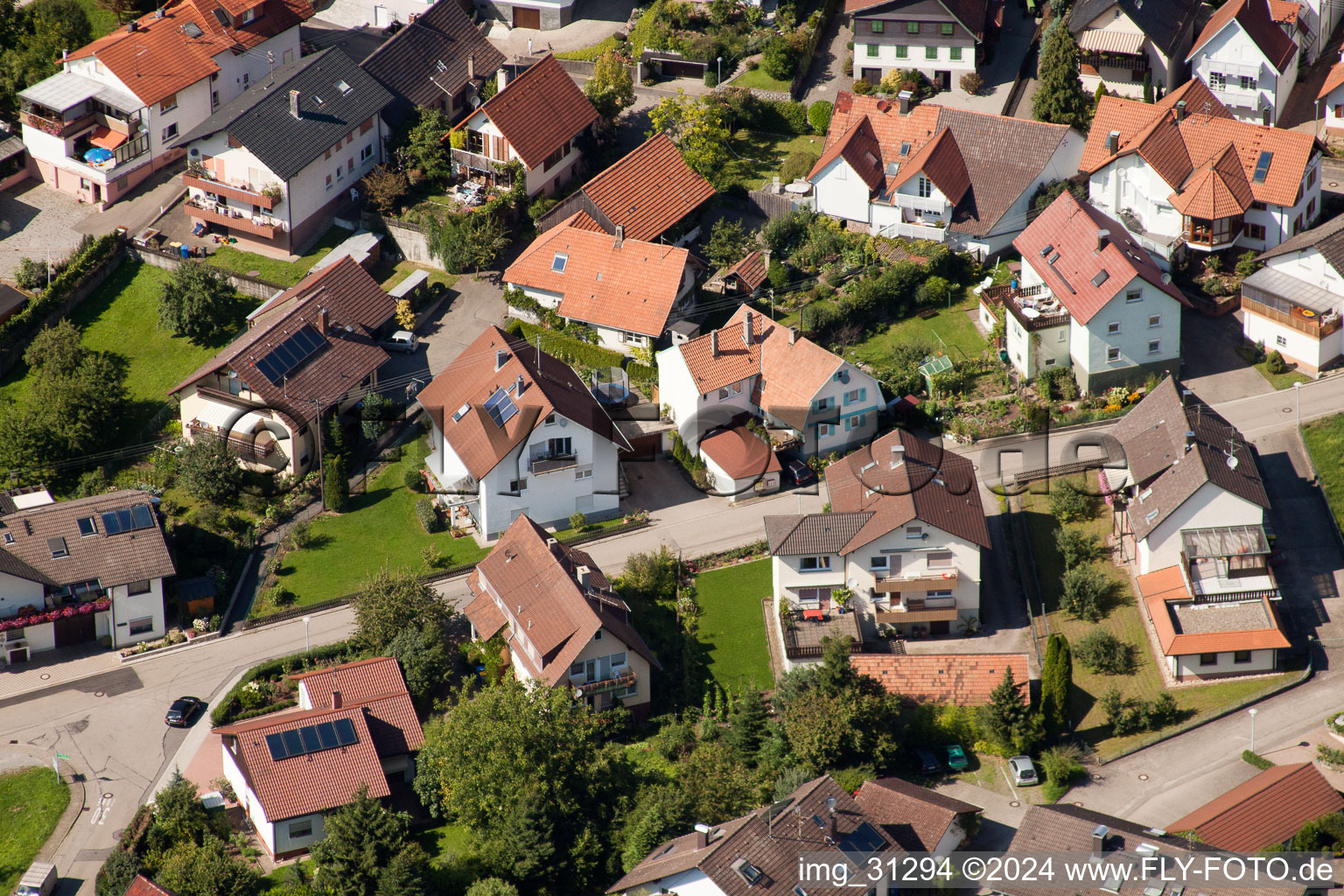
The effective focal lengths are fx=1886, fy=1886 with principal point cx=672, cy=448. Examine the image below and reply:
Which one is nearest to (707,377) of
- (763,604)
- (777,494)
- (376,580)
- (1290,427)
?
(777,494)

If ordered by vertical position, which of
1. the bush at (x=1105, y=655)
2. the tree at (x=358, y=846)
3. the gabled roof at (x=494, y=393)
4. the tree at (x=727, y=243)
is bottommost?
the tree at (x=358, y=846)

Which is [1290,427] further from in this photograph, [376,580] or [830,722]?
[376,580]

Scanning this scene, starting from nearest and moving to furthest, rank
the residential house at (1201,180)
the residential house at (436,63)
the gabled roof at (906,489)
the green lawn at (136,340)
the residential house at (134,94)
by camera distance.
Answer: the gabled roof at (906,489)
the residential house at (1201,180)
the green lawn at (136,340)
the residential house at (134,94)
the residential house at (436,63)

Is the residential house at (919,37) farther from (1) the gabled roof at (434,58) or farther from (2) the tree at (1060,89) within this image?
(1) the gabled roof at (434,58)

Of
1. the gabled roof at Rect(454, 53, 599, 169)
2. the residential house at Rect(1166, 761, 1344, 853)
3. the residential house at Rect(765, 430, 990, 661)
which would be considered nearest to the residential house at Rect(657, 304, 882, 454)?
the residential house at Rect(765, 430, 990, 661)

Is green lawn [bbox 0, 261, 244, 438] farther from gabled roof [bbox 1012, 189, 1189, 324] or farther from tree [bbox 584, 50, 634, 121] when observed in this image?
gabled roof [bbox 1012, 189, 1189, 324]

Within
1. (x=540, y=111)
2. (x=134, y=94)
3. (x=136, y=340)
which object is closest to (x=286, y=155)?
(x=134, y=94)

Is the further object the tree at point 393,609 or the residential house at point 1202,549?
the tree at point 393,609

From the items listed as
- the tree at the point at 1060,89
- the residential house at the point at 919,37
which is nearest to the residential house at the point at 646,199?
the residential house at the point at 919,37
